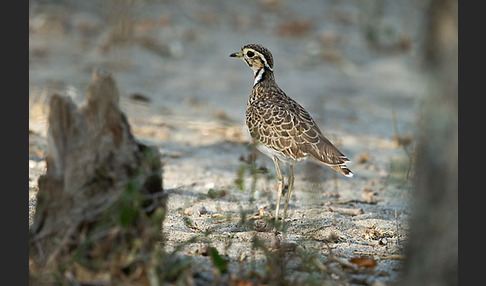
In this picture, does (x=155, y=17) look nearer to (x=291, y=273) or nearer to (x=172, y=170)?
(x=172, y=170)

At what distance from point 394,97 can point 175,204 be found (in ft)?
21.4

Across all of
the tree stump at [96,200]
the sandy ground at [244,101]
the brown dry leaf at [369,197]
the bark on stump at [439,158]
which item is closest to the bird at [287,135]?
the sandy ground at [244,101]

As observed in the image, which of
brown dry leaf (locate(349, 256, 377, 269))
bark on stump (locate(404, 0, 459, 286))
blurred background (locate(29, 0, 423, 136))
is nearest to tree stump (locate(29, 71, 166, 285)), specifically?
brown dry leaf (locate(349, 256, 377, 269))

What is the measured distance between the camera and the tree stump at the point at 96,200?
3484mm

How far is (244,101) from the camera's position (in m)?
10.6

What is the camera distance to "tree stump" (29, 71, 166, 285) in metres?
3.48

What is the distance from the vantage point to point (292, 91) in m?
11.3

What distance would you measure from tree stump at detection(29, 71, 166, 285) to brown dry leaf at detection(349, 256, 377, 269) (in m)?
1.24

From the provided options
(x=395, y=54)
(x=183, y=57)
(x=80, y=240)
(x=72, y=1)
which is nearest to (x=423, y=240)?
(x=80, y=240)

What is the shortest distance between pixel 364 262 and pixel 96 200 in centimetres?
167

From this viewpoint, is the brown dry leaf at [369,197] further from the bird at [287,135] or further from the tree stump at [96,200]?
the tree stump at [96,200]

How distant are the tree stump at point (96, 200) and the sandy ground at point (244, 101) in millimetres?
328

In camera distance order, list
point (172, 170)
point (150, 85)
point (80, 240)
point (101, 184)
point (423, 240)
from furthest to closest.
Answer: point (150, 85) < point (172, 170) < point (101, 184) < point (80, 240) < point (423, 240)

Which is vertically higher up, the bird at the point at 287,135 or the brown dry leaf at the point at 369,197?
the bird at the point at 287,135
